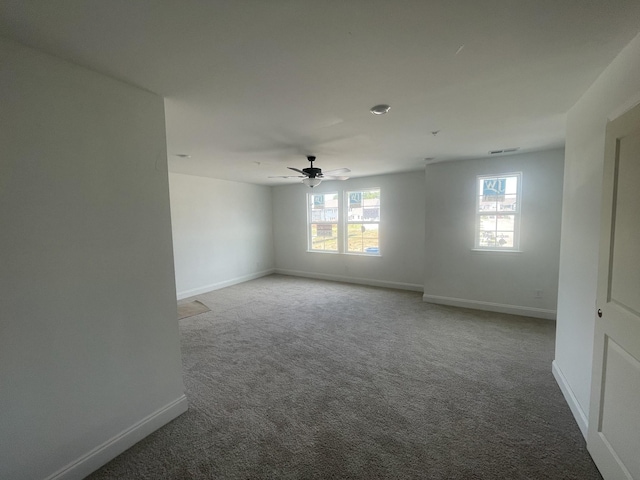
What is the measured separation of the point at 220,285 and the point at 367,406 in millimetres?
4767

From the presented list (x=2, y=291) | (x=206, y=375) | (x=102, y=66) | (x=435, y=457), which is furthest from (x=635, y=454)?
A: (x=102, y=66)

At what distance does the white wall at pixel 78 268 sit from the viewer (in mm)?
1352

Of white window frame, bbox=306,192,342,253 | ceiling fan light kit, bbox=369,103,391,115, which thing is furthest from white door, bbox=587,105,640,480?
white window frame, bbox=306,192,342,253

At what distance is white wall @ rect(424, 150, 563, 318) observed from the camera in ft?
12.8

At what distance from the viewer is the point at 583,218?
2016 mm

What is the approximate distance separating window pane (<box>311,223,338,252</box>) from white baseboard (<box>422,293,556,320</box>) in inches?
101

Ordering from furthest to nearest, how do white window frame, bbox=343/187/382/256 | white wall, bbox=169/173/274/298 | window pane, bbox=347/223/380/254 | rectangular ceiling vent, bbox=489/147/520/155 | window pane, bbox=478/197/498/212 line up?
window pane, bbox=347/223/380/254 → white window frame, bbox=343/187/382/256 → white wall, bbox=169/173/274/298 → window pane, bbox=478/197/498/212 → rectangular ceiling vent, bbox=489/147/520/155

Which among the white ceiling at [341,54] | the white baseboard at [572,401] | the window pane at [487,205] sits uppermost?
the white ceiling at [341,54]

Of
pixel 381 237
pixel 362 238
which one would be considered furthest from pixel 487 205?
pixel 362 238

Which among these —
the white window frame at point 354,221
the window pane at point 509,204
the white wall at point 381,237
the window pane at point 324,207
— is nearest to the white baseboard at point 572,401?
the window pane at point 509,204

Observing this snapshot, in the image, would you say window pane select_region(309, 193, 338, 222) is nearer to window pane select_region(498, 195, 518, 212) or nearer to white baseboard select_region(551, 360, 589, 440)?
window pane select_region(498, 195, 518, 212)

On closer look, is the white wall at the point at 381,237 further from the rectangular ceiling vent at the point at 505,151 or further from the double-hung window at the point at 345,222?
the rectangular ceiling vent at the point at 505,151

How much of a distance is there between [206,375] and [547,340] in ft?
13.3

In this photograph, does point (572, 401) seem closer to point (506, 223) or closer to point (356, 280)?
point (506, 223)
